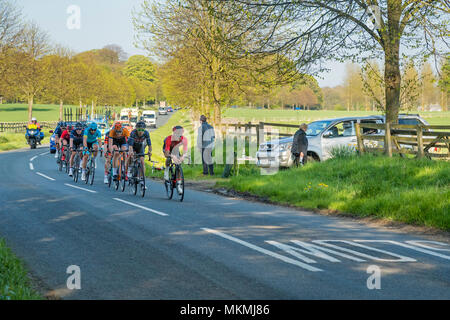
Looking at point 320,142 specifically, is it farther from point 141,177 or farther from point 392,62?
point 141,177

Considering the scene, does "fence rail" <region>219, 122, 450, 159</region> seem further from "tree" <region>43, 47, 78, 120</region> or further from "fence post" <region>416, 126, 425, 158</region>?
"tree" <region>43, 47, 78, 120</region>

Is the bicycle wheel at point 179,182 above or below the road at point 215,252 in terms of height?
above

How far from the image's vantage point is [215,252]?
8.05 m

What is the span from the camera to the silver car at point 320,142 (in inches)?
791

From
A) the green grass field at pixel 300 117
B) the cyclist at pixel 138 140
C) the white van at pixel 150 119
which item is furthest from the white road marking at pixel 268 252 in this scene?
the white van at pixel 150 119

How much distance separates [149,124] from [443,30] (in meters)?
63.5

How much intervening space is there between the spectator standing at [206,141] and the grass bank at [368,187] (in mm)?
2522

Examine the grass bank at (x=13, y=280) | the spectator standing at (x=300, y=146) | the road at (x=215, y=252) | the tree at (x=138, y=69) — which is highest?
the tree at (x=138, y=69)

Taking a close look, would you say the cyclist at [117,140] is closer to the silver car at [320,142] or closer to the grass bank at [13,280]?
the silver car at [320,142]

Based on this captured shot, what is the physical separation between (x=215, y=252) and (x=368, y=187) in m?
6.43

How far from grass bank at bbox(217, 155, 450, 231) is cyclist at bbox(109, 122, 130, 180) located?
3.16 metres

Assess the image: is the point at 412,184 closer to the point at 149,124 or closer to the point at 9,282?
the point at 9,282

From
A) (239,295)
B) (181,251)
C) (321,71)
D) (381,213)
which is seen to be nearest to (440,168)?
(381,213)

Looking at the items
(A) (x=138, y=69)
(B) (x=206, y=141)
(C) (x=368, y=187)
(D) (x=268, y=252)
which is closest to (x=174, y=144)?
(C) (x=368, y=187)
